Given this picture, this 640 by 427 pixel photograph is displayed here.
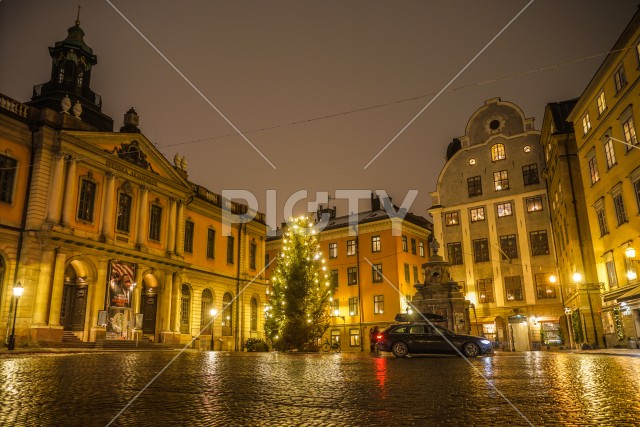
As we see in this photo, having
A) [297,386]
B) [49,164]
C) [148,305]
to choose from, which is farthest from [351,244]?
[297,386]

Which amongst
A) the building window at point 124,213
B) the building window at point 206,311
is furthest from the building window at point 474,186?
the building window at point 124,213

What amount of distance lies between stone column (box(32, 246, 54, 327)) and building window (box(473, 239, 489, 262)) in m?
32.4

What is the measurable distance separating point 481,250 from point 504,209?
4.04m

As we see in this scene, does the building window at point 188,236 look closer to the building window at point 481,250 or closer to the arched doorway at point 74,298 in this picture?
the arched doorway at point 74,298

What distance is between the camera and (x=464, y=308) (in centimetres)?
2948

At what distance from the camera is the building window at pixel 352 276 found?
53175mm

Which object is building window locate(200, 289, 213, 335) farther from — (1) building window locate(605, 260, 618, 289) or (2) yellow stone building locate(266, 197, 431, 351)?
(1) building window locate(605, 260, 618, 289)

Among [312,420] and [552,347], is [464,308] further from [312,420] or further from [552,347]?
[312,420]

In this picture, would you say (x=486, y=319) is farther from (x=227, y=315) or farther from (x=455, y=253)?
(x=227, y=315)

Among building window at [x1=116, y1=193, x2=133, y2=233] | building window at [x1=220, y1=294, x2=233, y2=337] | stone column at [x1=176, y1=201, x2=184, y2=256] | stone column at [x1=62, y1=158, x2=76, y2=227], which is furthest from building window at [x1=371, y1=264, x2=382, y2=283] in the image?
stone column at [x1=62, y1=158, x2=76, y2=227]

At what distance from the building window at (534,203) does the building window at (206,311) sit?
27.7 m

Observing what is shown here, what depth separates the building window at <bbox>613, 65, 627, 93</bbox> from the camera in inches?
948

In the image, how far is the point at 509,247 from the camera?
4147 cm

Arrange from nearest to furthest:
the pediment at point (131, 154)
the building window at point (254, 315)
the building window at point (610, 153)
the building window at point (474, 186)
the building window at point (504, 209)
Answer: the building window at point (610, 153) → the pediment at point (131, 154) → the building window at point (504, 209) → the building window at point (474, 186) → the building window at point (254, 315)
